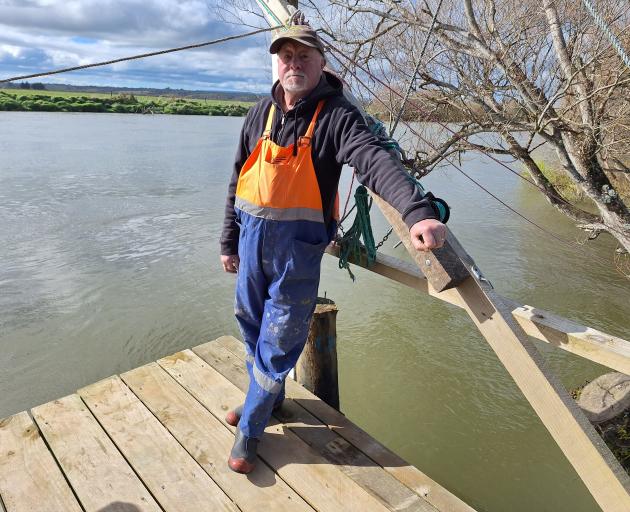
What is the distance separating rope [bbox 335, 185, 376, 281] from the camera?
224 centimetres

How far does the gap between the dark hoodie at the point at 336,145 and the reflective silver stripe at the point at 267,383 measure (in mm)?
714

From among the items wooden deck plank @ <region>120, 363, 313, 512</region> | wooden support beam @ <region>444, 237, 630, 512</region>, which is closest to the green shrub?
wooden deck plank @ <region>120, 363, 313, 512</region>

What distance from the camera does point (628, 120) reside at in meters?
5.00

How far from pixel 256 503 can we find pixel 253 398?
0.41 metres

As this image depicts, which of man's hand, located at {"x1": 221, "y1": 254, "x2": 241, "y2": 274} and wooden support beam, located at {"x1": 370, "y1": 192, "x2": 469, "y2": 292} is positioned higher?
wooden support beam, located at {"x1": 370, "y1": 192, "x2": 469, "y2": 292}

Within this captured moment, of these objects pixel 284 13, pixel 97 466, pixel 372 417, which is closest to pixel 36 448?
pixel 97 466

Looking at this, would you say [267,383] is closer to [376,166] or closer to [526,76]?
[376,166]

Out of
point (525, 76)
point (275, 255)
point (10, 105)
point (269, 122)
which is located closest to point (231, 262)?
point (275, 255)

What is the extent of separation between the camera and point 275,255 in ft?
6.63

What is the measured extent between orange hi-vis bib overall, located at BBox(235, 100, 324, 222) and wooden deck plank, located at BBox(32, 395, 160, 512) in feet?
4.10

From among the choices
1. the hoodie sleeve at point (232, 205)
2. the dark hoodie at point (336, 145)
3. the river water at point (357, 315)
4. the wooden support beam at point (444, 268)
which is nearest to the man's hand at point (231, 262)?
the hoodie sleeve at point (232, 205)

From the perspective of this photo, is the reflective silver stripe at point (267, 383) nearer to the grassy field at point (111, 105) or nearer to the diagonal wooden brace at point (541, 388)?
the diagonal wooden brace at point (541, 388)

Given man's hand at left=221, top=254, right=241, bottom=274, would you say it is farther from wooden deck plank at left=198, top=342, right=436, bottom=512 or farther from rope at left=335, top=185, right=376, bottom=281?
wooden deck plank at left=198, top=342, right=436, bottom=512

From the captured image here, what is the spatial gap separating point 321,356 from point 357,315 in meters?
3.88
